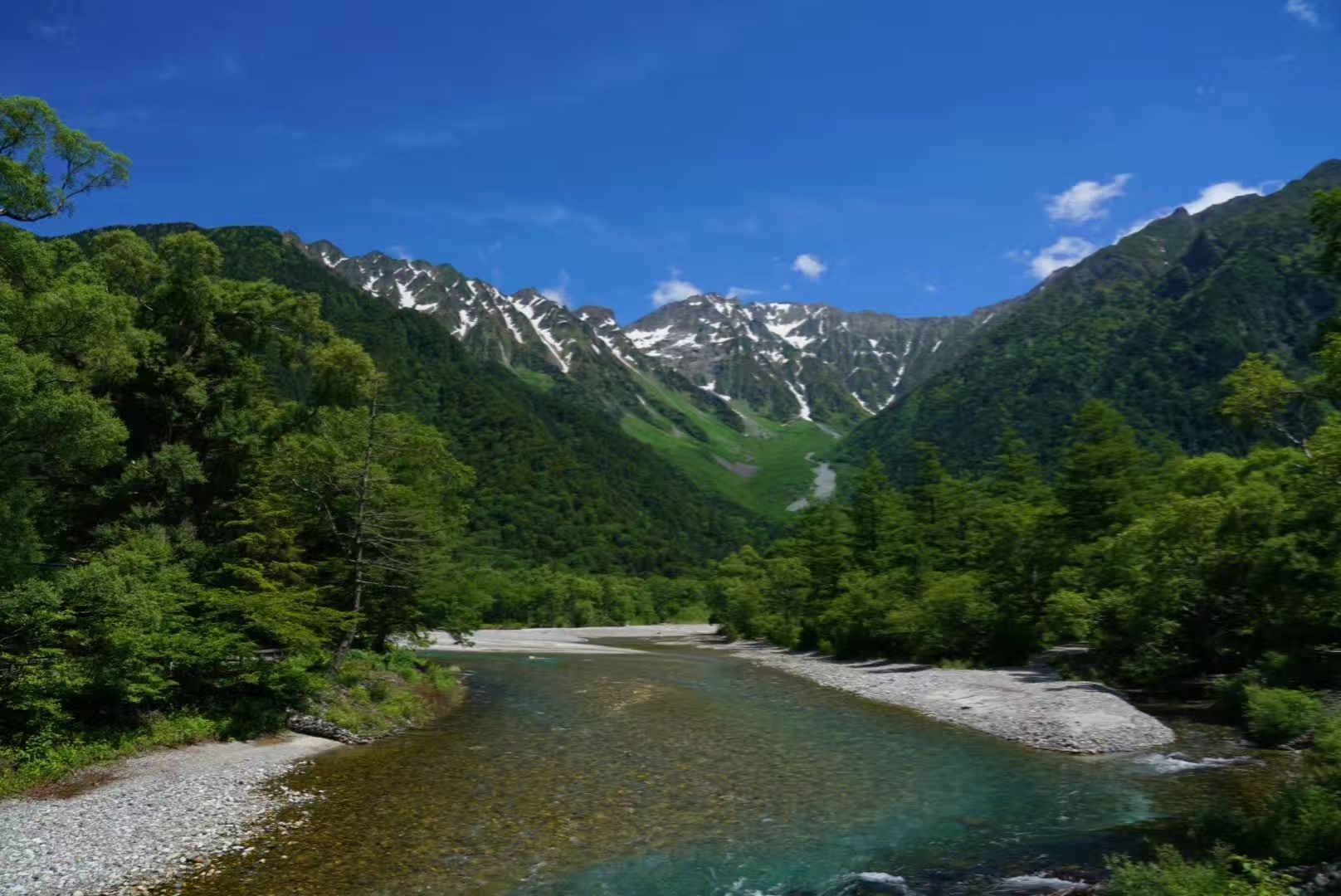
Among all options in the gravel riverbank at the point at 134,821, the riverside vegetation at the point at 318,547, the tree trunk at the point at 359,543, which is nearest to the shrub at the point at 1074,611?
the riverside vegetation at the point at 318,547

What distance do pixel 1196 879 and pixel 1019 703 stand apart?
2320 cm

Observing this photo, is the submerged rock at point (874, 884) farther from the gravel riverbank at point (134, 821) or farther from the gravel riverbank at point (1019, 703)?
the gravel riverbank at point (1019, 703)

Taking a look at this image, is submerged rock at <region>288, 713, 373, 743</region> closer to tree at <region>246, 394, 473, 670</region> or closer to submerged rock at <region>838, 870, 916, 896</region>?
tree at <region>246, 394, 473, 670</region>

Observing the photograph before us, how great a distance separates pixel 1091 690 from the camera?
3278 centimetres

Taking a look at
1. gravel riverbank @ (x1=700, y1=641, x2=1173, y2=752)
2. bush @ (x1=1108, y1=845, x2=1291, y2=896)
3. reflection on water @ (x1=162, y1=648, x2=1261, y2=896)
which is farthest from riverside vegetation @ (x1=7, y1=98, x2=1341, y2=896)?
reflection on water @ (x1=162, y1=648, x2=1261, y2=896)

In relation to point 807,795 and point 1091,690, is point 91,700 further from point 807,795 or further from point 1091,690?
point 1091,690

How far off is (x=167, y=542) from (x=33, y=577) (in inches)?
370

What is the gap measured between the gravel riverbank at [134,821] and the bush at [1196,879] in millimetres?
15890

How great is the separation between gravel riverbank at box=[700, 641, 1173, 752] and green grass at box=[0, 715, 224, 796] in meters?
27.0

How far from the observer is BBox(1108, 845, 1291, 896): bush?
9.55 metres

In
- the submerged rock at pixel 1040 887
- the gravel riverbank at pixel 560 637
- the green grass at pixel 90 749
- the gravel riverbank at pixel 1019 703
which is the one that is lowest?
the gravel riverbank at pixel 560 637

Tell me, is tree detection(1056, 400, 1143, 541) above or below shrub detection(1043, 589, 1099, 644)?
above

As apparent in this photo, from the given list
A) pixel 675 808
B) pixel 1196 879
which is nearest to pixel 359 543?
pixel 675 808

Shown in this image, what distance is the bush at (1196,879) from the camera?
9555 millimetres
